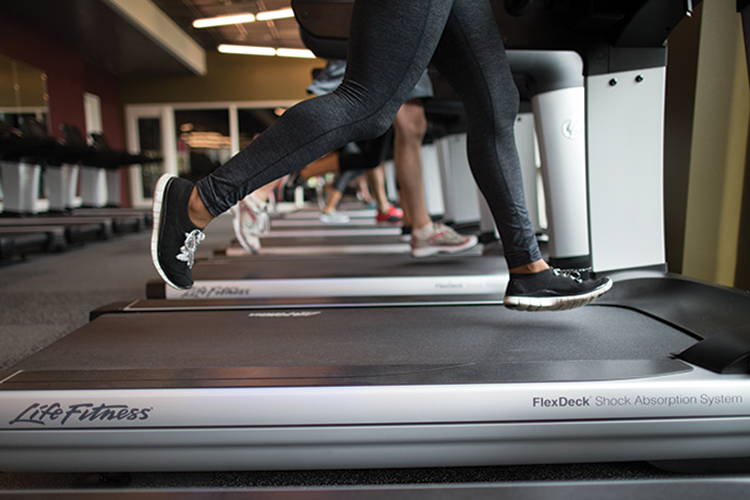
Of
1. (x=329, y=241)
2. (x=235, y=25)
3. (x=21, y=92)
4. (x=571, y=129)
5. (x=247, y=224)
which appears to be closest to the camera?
(x=571, y=129)

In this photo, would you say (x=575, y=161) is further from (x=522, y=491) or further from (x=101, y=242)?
(x=101, y=242)

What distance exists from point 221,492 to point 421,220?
169 cm

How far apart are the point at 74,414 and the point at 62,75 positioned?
9.22 metres

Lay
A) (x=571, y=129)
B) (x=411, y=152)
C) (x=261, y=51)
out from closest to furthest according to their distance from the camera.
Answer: (x=571, y=129) < (x=411, y=152) < (x=261, y=51)

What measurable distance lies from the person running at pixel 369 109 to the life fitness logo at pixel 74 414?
0.30 meters

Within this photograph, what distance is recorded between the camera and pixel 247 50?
33.2 ft

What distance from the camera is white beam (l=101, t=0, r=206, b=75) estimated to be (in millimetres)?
7078

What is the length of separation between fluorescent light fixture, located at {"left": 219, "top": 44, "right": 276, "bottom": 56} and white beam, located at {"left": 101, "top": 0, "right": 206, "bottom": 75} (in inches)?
21.2

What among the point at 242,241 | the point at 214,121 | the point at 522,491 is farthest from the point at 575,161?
the point at 214,121

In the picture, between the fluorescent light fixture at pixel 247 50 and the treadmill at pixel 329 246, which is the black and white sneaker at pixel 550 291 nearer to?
the treadmill at pixel 329 246

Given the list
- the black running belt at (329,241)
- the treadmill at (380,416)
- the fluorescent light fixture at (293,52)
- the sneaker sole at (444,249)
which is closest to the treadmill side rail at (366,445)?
the treadmill at (380,416)

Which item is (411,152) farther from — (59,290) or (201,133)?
(201,133)

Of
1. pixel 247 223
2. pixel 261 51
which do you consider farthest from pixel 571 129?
pixel 261 51

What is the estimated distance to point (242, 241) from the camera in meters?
2.74
